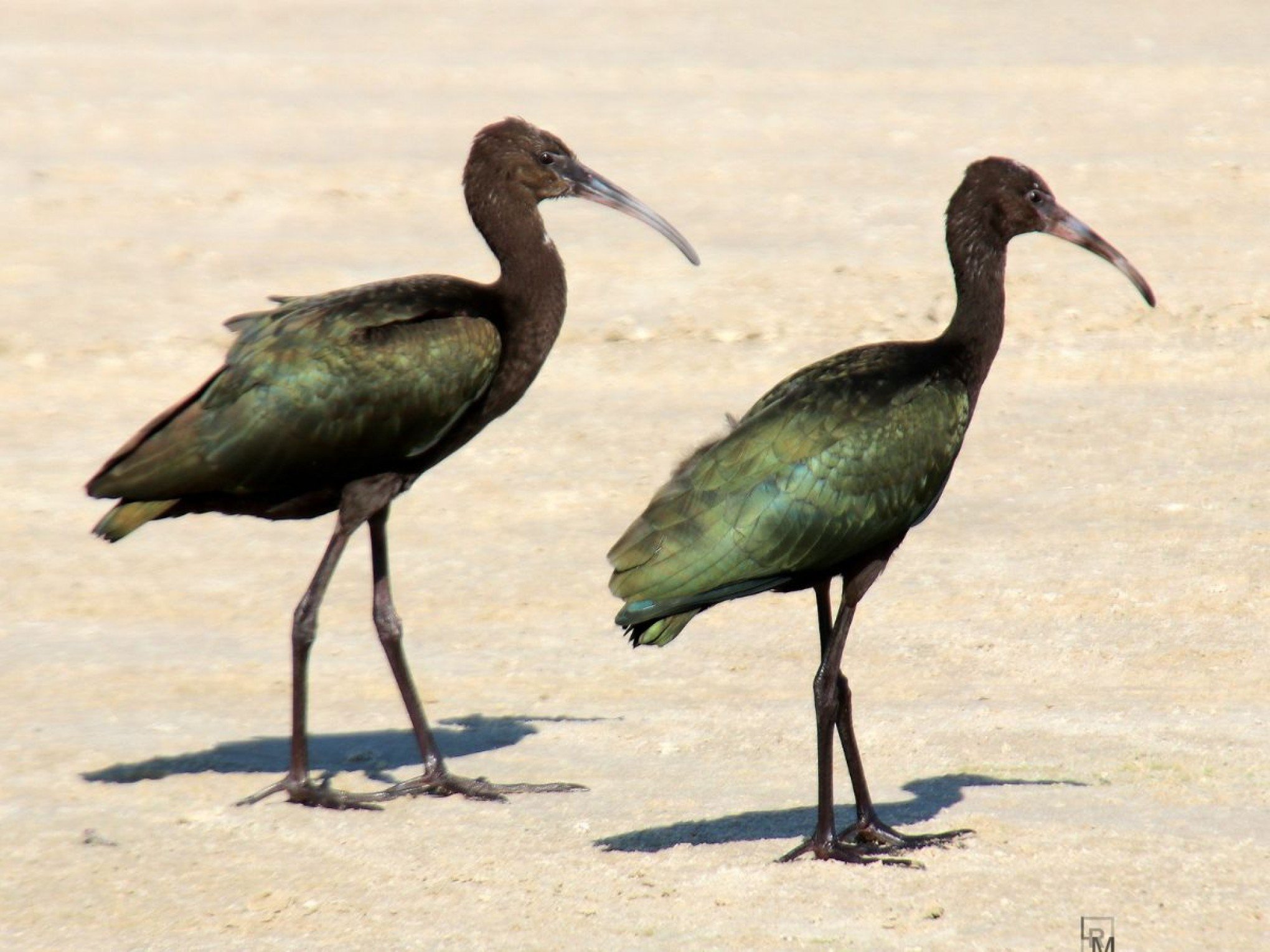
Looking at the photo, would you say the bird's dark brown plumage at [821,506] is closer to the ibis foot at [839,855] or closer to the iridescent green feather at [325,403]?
the ibis foot at [839,855]

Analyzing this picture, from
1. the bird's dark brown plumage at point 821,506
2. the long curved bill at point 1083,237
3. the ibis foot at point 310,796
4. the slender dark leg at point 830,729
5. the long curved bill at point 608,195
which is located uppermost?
the long curved bill at point 608,195

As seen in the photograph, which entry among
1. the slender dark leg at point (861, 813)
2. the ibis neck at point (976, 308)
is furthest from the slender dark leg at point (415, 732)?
the ibis neck at point (976, 308)

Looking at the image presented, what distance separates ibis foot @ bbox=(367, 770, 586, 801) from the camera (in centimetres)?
775

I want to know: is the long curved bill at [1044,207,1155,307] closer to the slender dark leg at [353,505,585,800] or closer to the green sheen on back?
the green sheen on back

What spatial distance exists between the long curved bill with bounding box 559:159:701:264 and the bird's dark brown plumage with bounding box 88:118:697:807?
533mm

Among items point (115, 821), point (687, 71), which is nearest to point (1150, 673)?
point (115, 821)

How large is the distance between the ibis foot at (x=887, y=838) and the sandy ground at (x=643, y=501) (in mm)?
120

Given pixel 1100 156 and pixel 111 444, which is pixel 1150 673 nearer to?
pixel 111 444

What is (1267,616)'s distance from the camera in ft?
31.7

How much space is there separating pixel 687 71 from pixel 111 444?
29.9ft

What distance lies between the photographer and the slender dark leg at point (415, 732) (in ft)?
25.5

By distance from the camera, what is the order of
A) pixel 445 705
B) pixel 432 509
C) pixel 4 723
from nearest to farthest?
pixel 4 723
pixel 445 705
pixel 432 509

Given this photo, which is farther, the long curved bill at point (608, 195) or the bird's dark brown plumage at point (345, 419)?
the long curved bill at point (608, 195)

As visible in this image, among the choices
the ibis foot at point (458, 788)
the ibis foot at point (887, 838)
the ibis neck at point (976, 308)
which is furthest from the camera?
the ibis foot at point (458, 788)
